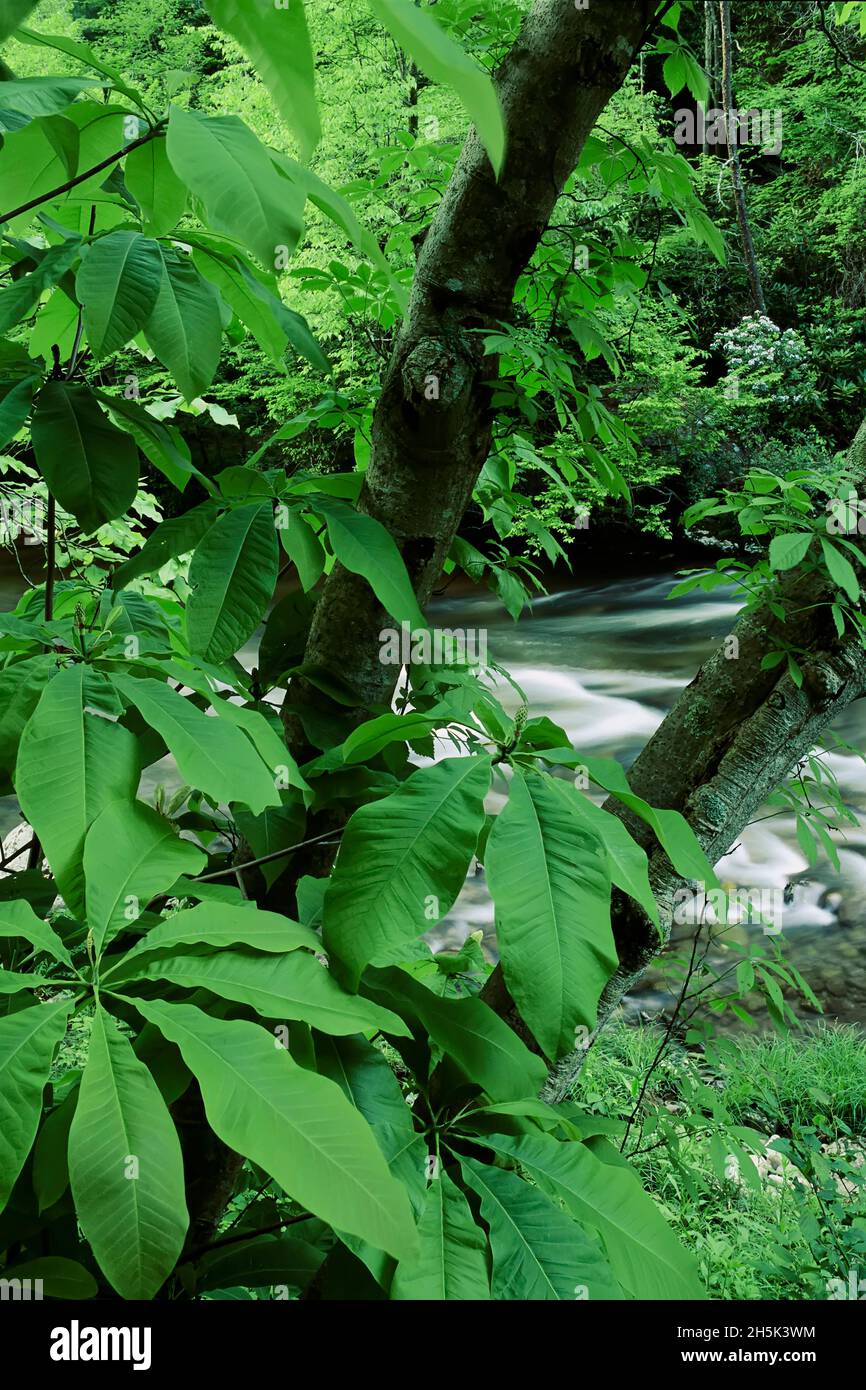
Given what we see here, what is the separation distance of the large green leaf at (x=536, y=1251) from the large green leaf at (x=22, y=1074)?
0.82 feet

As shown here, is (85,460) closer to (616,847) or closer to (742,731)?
(616,847)

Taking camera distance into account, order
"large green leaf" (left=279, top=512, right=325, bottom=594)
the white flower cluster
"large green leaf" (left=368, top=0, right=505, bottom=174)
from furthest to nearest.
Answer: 1. the white flower cluster
2. "large green leaf" (left=279, top=512, right=325, bottom=594)
3. "large green leaf" (left=368, top=0, right=505, bottom=174)

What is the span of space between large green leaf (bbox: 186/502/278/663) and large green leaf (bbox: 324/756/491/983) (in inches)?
8.4

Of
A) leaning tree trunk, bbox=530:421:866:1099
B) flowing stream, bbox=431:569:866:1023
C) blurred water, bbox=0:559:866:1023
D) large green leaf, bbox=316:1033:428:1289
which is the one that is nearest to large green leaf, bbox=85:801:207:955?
large green leaf, bbox=316:1033:428:1289

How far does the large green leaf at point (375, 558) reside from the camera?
62 cm

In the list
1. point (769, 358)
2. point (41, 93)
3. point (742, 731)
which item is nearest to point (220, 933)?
point (41, 93)

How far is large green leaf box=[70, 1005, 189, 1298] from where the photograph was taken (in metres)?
0.37

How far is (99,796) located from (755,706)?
2.23 feet

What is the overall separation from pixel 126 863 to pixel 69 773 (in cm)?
6

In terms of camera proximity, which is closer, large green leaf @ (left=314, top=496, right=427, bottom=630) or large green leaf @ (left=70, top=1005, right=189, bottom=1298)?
large green leaf @ (left=70, top=1005, right=189, bottom=1298)

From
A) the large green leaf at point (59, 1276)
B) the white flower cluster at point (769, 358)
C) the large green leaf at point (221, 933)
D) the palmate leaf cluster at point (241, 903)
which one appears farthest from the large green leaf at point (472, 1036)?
the white flower cluster at point (769, 358)

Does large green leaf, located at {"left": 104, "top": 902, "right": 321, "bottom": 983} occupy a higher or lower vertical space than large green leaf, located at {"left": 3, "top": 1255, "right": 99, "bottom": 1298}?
higher

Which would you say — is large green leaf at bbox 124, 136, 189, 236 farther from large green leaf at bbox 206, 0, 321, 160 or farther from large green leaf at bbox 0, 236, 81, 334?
large green leaf at bbox 206, 0, 321, 160

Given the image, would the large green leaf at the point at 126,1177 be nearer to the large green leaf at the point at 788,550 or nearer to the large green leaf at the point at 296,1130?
the large green leaf at the point at 296,1130
